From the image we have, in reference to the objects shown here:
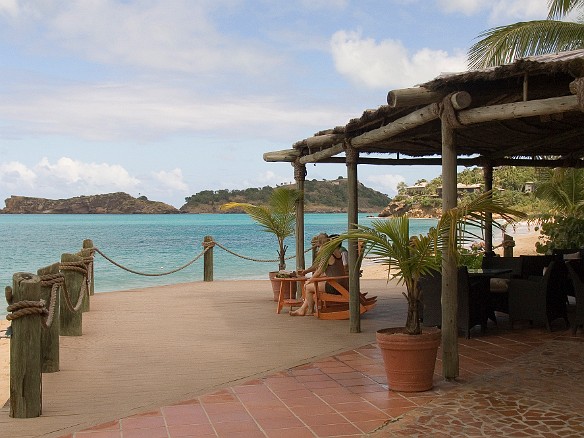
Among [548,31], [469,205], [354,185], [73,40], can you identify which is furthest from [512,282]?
[73,40]

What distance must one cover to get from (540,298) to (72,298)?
5.06 metres

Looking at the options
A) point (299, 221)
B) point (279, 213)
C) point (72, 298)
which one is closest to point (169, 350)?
point (72, 298)

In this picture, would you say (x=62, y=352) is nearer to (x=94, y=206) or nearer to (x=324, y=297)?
(x=324, y=297)

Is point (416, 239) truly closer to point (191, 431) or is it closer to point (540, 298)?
point (191, 431)

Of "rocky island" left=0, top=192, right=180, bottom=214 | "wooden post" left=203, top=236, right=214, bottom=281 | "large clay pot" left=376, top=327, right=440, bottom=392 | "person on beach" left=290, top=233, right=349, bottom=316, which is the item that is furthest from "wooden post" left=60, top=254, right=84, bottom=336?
"rocky island" left=0, top=192, right=180, bottom=214

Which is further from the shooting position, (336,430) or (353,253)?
(353,253)

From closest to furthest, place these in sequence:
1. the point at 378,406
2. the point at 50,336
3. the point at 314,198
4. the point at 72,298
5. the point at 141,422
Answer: the point at 141,422, the point at 378,406, the point at 50,336, the point at 72,298, the point at 314,198

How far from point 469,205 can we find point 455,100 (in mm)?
853

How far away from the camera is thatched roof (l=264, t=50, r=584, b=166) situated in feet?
15.7

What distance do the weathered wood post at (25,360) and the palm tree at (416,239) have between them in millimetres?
2218

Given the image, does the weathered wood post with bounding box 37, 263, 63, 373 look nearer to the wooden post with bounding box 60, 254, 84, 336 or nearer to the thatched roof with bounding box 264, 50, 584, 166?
the wooden post with bounding box 60, 254, 84, 336

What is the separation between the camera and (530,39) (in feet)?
38.4

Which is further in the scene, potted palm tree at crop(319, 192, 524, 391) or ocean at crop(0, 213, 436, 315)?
ocean at crop(0, 213, 436, 315)

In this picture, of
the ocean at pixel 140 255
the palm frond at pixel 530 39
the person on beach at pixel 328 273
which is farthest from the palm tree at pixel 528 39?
the ocean at pixel 140 255
